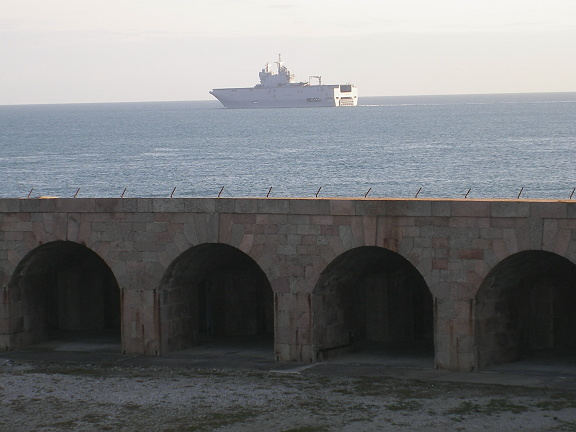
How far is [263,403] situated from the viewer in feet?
69.7

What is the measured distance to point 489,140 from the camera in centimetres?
12062

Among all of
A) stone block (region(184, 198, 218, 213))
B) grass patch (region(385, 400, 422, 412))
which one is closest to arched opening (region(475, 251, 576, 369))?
grass patch (region(385, 400, 422, 412))

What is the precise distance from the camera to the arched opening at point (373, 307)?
25.6 metres

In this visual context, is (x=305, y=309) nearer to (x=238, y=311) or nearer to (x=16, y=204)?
(x=238, y=311)

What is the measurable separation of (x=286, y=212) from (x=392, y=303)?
4.64 m

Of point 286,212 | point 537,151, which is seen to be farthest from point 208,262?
point 537,151

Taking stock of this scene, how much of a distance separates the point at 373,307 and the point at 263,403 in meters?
7.62

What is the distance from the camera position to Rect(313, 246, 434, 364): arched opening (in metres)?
25.6

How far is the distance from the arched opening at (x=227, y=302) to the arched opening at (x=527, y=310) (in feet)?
19.7

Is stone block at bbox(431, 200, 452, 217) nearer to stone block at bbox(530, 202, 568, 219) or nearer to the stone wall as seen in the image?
the stone wall

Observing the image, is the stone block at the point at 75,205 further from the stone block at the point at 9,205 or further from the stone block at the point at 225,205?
the stone block at the point at 225,205

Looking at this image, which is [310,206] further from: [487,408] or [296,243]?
[487,408]

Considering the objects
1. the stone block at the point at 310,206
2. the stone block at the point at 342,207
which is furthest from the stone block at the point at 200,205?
the stone block at the point at 342,207

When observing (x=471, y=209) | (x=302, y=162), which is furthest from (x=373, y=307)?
(x=302, y=162)
